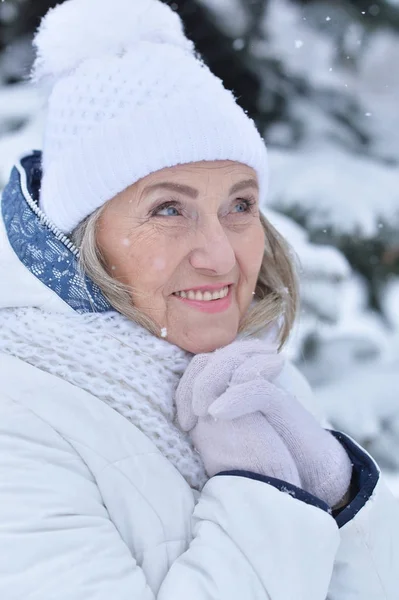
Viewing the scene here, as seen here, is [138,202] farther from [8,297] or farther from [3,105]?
[3,105]

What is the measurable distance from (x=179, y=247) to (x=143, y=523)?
0.62m

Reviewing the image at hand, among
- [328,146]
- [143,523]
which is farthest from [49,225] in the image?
[328,146]

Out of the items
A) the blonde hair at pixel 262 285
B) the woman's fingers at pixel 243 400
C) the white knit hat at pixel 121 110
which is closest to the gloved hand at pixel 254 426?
the woman's fingers at pixel 243 400

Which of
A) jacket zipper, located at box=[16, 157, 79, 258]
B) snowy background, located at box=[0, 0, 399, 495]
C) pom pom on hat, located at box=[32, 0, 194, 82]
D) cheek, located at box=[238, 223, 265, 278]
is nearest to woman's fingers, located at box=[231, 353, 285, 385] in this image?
cheek, located at box=[238, 223, 265, 278]

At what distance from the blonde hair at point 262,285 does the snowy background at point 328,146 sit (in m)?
0.95

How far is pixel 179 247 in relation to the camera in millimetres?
1525

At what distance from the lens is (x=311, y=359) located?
348 cm

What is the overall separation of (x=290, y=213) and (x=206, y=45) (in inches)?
36.6

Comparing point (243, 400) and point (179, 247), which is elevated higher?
point (179, 247)

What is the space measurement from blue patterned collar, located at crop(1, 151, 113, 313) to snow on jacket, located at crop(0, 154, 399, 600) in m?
0.21

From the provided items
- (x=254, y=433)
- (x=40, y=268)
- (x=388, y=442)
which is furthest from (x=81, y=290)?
(x=388, y=442)

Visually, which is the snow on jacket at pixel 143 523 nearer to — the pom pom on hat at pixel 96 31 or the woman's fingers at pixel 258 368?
the woman's fingers at pixel 258 368

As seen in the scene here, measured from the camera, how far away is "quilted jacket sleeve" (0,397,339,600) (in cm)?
108

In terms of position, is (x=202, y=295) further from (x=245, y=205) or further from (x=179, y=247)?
(x=245, y=205)
